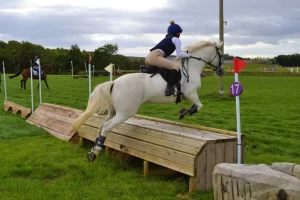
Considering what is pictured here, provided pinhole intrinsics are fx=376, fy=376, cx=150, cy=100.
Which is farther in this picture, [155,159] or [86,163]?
[86,163]

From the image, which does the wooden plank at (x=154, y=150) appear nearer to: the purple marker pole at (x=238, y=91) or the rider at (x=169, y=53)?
the purple marker pole at (x=238, y=91)

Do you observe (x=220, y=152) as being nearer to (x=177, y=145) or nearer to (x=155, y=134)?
(x=177, y=145)

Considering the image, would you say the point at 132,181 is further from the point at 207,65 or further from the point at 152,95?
the point at 207,65

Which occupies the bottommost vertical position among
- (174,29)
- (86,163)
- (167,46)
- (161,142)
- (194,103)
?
(86,163)

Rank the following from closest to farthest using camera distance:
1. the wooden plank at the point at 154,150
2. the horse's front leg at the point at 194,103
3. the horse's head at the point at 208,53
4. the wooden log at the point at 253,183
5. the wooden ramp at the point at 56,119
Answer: the wooden log at the point at 253,183 < the wooden plank at the point at 154,150 < the horse's front leg at the point at 194,103 < the horse's head at the point at 208,53 < the wooden ramp at the point at 56,119

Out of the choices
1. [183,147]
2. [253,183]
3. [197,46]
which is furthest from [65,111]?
[253,183]

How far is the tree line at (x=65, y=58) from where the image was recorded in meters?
48.1

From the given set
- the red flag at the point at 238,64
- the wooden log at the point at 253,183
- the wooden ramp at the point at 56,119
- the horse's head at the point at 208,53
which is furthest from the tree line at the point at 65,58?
the wooden log at the point at 253,183

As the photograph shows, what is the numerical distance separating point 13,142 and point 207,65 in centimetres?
433

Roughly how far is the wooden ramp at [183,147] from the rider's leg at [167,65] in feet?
2.08

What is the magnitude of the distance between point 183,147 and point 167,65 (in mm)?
1497

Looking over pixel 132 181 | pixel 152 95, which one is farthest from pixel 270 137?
pixel 132 181

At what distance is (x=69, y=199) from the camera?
441 centimetres

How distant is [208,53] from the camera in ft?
20.1
